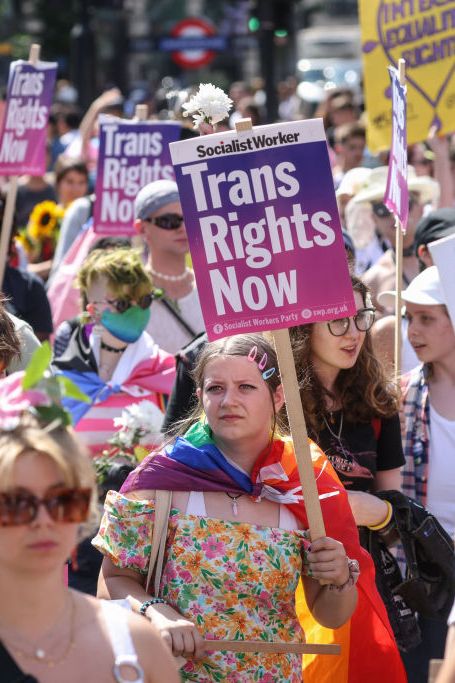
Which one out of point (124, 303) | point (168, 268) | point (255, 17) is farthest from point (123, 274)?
point (255, 17)

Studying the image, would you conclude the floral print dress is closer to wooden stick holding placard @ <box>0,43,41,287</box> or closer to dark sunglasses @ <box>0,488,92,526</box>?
dark sunglasses @ <box>0,488,92,526</box>

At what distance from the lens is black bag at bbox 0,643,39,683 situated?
2596mm

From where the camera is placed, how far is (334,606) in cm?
353

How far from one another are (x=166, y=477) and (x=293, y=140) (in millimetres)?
941

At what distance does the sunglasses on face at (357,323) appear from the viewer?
432 cm

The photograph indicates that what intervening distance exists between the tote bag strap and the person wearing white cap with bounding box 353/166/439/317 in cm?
325

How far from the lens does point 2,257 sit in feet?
19.2

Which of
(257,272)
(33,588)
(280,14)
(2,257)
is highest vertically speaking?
(280,14)

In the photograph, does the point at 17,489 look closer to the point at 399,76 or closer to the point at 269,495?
the point at 269,495

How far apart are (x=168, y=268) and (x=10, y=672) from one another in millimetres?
3730

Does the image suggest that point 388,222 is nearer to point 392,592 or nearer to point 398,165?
point 398,165

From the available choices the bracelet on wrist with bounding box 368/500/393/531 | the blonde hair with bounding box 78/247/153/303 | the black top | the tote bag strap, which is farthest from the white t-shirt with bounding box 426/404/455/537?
the tote bag strap

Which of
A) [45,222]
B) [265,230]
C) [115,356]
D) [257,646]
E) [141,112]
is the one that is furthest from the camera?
[45,222]

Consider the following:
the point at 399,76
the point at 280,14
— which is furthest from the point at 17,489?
the point at 280,14
